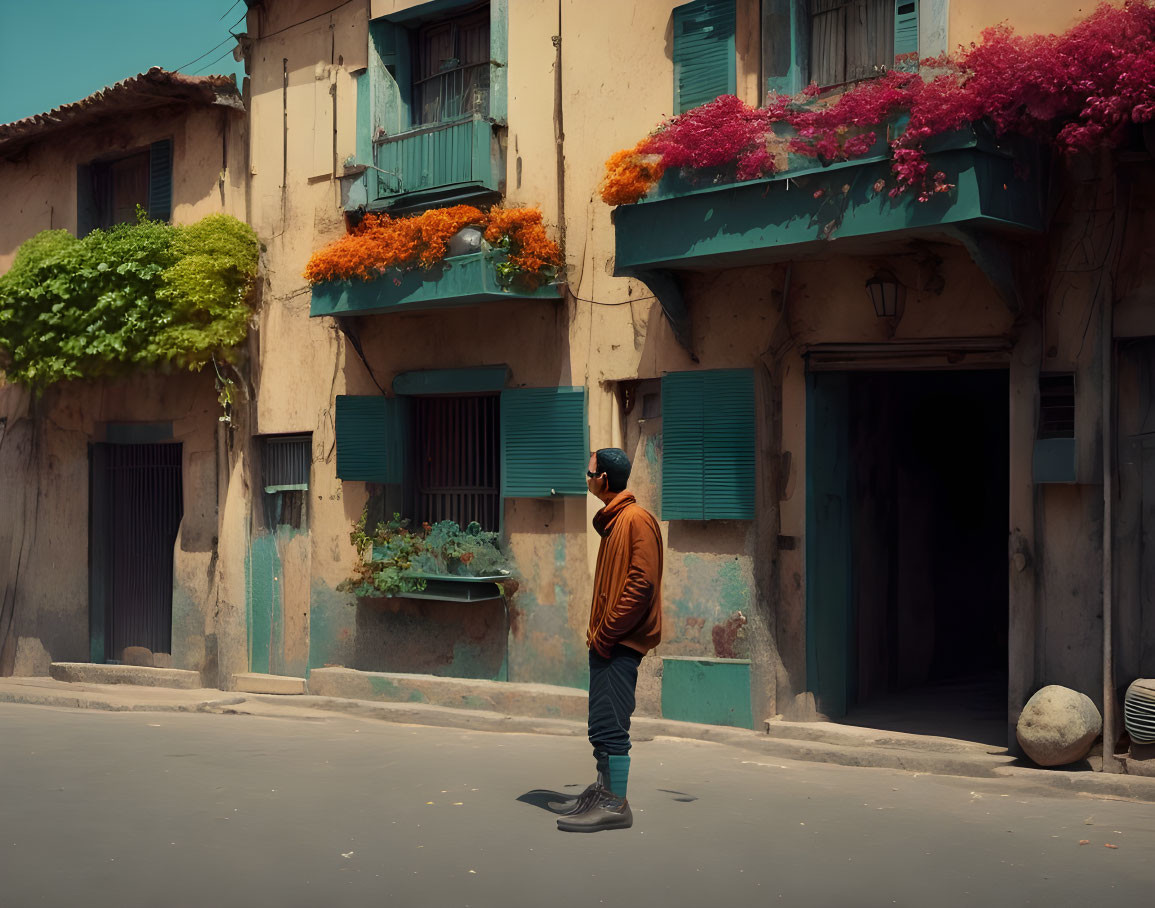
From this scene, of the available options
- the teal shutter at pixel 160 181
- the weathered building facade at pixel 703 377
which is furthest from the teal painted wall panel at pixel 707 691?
the teal shutter at pixel 160 181

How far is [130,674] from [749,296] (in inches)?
350

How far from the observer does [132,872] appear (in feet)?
21.4

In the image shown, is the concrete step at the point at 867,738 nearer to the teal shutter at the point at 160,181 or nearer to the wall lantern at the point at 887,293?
the wall lantern at the point at 887,293

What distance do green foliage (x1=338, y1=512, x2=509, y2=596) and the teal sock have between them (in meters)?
5.26

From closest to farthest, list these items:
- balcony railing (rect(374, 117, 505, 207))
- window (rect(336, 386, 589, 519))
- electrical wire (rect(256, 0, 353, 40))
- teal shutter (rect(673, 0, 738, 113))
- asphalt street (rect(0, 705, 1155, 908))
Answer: asphalt street (rect(0, 705, 1155, 908)) → teal shutter (rect(673, 0, 738, 113)) → window (rect(336, 386, 589, 519)) → balcony railing (rect(374, 117, 505, 207)) → electrical wire (rect(256, 0, 353, 40))

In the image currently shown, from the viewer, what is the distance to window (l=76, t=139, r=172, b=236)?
54.7ft

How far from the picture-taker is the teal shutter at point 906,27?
9.73 meters

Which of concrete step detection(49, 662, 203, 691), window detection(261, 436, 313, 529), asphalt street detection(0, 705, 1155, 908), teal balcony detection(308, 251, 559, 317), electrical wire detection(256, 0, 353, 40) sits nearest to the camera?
asphalt street detection(0, 705, 1155, 908)

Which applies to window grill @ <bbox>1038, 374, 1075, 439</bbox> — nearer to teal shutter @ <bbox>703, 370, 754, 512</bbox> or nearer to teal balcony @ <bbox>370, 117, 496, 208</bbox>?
teal shutter @ <bbox>703, 370, 754, 512</bbox>

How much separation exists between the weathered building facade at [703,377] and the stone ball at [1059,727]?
302 mm

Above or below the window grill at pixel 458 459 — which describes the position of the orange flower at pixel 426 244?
above

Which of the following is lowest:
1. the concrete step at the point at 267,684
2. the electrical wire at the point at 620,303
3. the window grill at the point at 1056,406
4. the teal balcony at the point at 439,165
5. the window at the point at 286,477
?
the concrete step at the point at 267,684

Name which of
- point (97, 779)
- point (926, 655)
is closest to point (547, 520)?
point (926, 655)

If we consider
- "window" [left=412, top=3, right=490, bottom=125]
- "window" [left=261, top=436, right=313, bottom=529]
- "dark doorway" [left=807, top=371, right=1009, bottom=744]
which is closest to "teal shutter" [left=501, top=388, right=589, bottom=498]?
"dark doorway" [left=807, top=371, right=1009, bottom=744]
